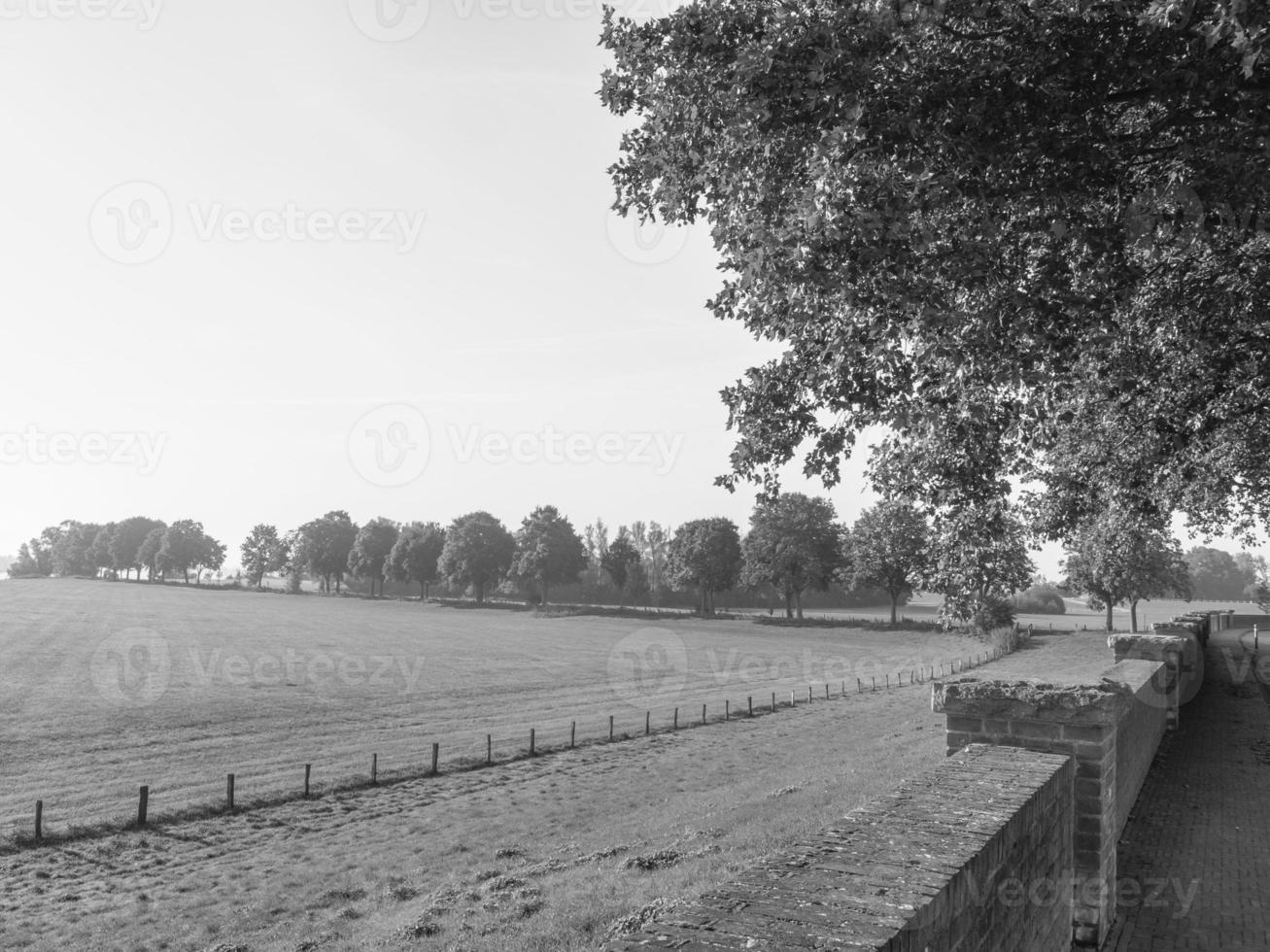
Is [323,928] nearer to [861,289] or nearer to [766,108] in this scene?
[861,289]

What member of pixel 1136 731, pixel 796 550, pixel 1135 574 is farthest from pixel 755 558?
pixel 1136 731

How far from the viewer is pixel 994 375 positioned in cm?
837

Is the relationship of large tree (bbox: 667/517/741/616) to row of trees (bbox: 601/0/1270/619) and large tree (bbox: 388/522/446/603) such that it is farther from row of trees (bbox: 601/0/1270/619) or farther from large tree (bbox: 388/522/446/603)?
row of trees (bbox: 601/0/1270/619)

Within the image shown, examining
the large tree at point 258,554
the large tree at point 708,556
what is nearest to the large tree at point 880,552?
the large tree at point 708,556

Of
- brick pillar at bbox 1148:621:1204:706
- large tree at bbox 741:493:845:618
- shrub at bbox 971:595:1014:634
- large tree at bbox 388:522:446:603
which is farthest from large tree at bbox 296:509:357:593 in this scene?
brick pillar at bbox 1148:621:1204:706

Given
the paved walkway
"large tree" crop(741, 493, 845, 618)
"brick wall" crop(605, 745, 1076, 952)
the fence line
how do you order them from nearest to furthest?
1. "brick wall" crop(605, 745, 1076, 952)
2. the paved walkway
3. the fence line
4. "large tree" crop(741, 493, 845, 618)

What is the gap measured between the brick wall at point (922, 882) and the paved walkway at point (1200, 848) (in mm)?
2026

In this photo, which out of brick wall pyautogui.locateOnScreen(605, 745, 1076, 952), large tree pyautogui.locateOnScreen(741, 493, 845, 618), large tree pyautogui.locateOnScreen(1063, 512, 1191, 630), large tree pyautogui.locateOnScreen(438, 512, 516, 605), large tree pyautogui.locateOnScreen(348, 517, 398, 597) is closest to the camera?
brick wall pyautogui.locateOnScreen(605, 745, 1076, 952)

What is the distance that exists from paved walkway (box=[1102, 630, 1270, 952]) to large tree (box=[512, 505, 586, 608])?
101712 millimetres

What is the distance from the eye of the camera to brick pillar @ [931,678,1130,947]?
20.8 feet

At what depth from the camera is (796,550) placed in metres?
94.1

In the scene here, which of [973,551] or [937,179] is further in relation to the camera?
[973,551]

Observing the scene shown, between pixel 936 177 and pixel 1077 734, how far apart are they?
15.3 ft

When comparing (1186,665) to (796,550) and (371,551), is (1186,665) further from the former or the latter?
(371,551)
